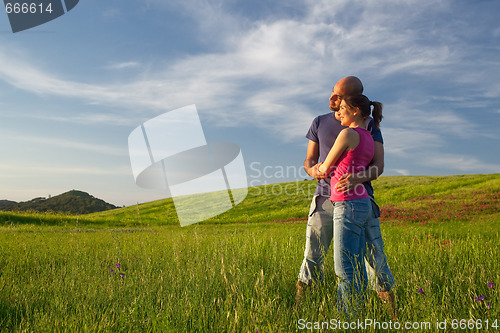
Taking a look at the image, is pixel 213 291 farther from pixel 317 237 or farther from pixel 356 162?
pixel 356 162

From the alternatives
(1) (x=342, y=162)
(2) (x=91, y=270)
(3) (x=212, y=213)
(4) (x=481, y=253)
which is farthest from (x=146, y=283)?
(3) (x=212, y=213)

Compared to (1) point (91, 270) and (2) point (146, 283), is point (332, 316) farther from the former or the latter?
(1) point (91, 270)

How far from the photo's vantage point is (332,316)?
109 inches

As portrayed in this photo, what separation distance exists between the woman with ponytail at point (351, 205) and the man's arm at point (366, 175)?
0.05 metres

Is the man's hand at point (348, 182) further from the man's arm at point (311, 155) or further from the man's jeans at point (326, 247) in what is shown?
the man's arm at point (311, 155)

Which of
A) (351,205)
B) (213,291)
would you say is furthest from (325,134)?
(213,291)

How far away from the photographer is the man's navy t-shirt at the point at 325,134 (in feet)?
11.3

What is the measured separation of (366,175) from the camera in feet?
10.2

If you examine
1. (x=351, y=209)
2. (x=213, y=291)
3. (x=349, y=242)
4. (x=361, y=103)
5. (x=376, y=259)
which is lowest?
(x=213, y=291)

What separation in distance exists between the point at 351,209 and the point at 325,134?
3.48 ft

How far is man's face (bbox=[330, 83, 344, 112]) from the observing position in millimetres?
3148

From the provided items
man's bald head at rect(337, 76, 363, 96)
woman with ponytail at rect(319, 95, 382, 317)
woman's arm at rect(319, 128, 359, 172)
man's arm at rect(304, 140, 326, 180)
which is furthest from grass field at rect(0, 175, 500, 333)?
man's bald head at rect(337, 76, 363, 96)

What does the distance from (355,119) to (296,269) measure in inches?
98.1

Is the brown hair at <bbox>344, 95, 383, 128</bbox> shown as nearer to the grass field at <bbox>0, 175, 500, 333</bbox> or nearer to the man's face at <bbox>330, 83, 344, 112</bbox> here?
the man's face at <bbox>330, 83, 344, 112</bbox>
